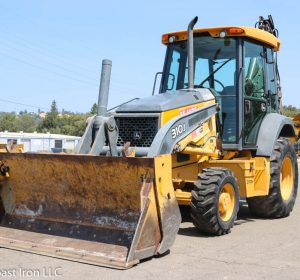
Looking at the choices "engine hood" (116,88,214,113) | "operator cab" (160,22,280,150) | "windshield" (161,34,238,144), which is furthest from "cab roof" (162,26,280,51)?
"engine hood" (116,88,214,113)

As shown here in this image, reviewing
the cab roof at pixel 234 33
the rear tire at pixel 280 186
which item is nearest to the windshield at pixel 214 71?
the cab roof at pixel 234 33

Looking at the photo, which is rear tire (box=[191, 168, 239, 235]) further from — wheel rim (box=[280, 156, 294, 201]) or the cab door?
wheel rim (box=[280, 156, 294, 201])

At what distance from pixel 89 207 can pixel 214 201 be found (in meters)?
1.57

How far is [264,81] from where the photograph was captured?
855 centimetres

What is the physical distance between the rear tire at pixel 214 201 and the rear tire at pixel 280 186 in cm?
146

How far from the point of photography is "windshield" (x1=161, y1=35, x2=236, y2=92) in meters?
7.94

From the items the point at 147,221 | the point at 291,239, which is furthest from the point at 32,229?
Answer: the point at 291,239

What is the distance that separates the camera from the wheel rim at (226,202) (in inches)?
259

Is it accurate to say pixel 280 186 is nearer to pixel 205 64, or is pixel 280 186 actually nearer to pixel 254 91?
pixel 254 91

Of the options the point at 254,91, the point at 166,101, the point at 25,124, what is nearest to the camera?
the point at 166,101

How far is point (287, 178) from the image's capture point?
8.93 metres

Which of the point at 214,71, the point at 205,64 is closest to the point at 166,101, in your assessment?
the point at 214,71

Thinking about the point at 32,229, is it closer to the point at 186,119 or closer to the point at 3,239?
the point at 3,239

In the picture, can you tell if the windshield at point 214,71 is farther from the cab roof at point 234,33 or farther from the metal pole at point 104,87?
the metal pole at point 104,87
